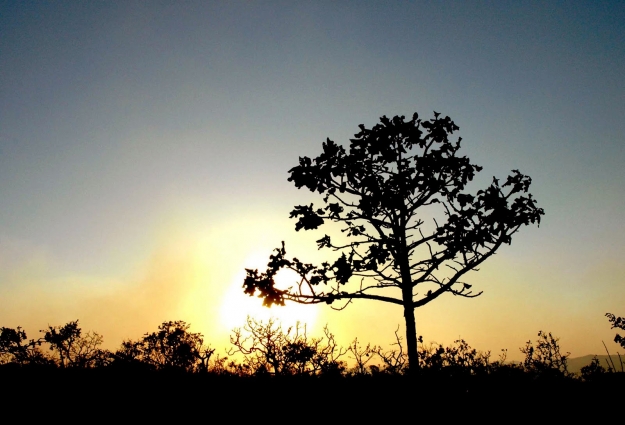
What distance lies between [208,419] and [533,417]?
639 centimetres

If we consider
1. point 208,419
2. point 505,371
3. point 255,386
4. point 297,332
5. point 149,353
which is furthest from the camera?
point 149,353

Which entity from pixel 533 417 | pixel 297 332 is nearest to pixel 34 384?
pixel 533 417

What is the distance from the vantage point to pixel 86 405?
6594 mm

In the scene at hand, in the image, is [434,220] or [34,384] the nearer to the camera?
[34,384]

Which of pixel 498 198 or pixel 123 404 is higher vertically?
pixel 498 198

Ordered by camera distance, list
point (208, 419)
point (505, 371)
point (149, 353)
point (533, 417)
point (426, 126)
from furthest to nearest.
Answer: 1. point (149, 353)
2. point (426, 126)
3. point (505, 371)
4. point (533, 417)
5. point (208, 419)

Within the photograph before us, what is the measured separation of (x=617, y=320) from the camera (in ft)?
82.5

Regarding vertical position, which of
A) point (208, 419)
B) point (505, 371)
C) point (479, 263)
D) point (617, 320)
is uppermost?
point (617, 320)

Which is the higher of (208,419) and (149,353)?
(149,353)

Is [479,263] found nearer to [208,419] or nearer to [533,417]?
[533,417]

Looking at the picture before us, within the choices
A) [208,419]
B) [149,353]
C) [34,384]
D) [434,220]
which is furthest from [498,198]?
[149,353]

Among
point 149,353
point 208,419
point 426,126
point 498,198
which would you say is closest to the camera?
point 208,419

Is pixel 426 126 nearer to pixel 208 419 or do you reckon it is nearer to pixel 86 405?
pixel 208 419

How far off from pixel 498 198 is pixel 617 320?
22.6 meters
